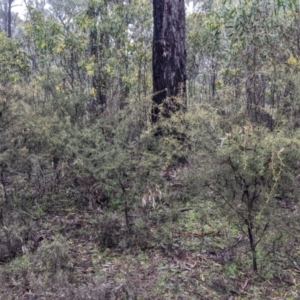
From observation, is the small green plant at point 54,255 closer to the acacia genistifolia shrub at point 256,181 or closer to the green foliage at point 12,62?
the acacia genistifolia shrub at point 256,181

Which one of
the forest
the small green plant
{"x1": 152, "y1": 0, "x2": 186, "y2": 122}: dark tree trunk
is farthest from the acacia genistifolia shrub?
{"x1": 152, "y1": 0, "x2": 186, "y2": 122}: dark tree trunk

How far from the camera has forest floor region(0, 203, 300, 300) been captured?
2.79m

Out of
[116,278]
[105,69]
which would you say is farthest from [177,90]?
[116,278]

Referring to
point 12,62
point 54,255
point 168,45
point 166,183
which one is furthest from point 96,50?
point 54,255

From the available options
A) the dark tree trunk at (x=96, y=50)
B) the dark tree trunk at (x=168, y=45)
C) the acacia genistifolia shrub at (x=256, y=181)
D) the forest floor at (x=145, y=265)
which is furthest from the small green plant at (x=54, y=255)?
the dark tree trunk at (x=96, y=50)

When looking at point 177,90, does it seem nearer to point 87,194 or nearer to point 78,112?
point 78,112

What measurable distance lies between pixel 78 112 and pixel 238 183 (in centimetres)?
272

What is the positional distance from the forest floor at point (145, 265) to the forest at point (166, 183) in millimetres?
11

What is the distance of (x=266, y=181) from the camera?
2.69 m

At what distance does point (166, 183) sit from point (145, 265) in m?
1.03

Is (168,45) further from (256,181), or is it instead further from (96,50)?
(256,181)

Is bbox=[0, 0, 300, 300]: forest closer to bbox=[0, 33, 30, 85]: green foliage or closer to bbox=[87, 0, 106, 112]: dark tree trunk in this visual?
bbox=[87, 0, 106, 112]: dark tree trunk

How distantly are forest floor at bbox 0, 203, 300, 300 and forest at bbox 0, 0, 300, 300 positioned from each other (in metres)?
0.01

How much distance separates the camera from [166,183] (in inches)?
156
